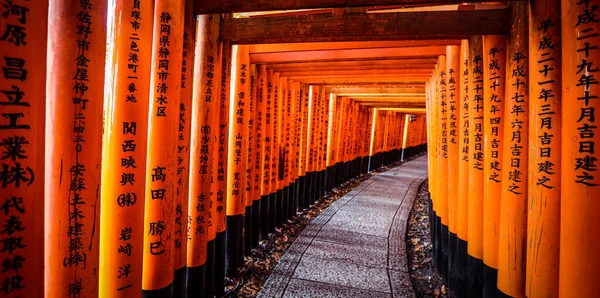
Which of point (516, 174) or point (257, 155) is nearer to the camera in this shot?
point (516, 174)

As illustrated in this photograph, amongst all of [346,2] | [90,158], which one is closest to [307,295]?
[90,158]

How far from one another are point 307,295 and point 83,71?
3853mm

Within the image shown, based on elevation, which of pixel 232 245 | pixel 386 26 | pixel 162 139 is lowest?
pixel 232 245

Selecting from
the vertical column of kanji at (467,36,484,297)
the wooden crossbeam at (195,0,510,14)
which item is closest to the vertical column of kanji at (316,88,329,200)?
the vertical column of kanji at (467,36,484,297)

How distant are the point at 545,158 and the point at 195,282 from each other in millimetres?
3782

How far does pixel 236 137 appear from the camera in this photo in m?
5.27

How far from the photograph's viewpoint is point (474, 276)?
3557mm

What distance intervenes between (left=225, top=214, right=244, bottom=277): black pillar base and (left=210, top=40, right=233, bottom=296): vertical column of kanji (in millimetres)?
549

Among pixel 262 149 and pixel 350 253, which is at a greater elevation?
pixel 262 149

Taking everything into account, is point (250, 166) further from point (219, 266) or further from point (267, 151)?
point (219, 266)

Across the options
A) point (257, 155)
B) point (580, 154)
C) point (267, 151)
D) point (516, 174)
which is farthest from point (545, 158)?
point (267, 151)

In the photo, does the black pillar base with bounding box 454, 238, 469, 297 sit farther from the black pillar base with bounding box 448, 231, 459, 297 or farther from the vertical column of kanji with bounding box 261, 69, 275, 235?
the vertical column of kanji with bounding box 261, 69, 275, 235

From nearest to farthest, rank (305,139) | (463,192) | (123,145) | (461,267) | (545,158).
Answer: (545,158), (123,145), (463,192), (461,267), (305,139)

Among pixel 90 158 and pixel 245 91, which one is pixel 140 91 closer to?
pixel 90 158
